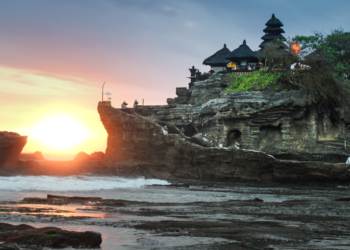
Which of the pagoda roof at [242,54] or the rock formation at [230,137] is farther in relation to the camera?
the pagoda roof at [242,54]

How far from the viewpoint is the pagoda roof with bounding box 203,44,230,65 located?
58.8m

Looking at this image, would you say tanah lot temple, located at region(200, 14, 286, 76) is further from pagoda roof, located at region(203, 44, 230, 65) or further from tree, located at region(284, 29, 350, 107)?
tree, located at region(284, 29, 350, 107)

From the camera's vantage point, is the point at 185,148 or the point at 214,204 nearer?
the point at 214,204

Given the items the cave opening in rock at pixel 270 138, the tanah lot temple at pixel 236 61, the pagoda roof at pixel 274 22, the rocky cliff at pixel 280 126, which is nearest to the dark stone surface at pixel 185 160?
the rocky cliff at pixel 280 126

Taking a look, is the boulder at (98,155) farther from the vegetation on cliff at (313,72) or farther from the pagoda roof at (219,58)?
the pagoda roof at (219,58)

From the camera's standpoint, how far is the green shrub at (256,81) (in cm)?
4644

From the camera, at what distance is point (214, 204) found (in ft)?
64.0

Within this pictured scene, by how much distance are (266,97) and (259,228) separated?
32652 mm

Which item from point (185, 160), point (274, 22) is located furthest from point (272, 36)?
point (185, 160)

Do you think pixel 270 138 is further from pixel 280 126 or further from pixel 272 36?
pixel 272 36

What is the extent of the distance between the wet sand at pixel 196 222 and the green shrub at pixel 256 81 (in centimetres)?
2724

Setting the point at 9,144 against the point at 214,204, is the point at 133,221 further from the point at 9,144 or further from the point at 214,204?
the point at 9,144

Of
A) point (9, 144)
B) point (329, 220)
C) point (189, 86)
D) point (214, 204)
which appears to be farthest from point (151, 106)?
point (329, 220)

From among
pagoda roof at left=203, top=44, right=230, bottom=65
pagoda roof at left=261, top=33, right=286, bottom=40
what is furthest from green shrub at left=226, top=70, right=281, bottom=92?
pagoda roof at left=261, top=33, right=286, bottom=40
